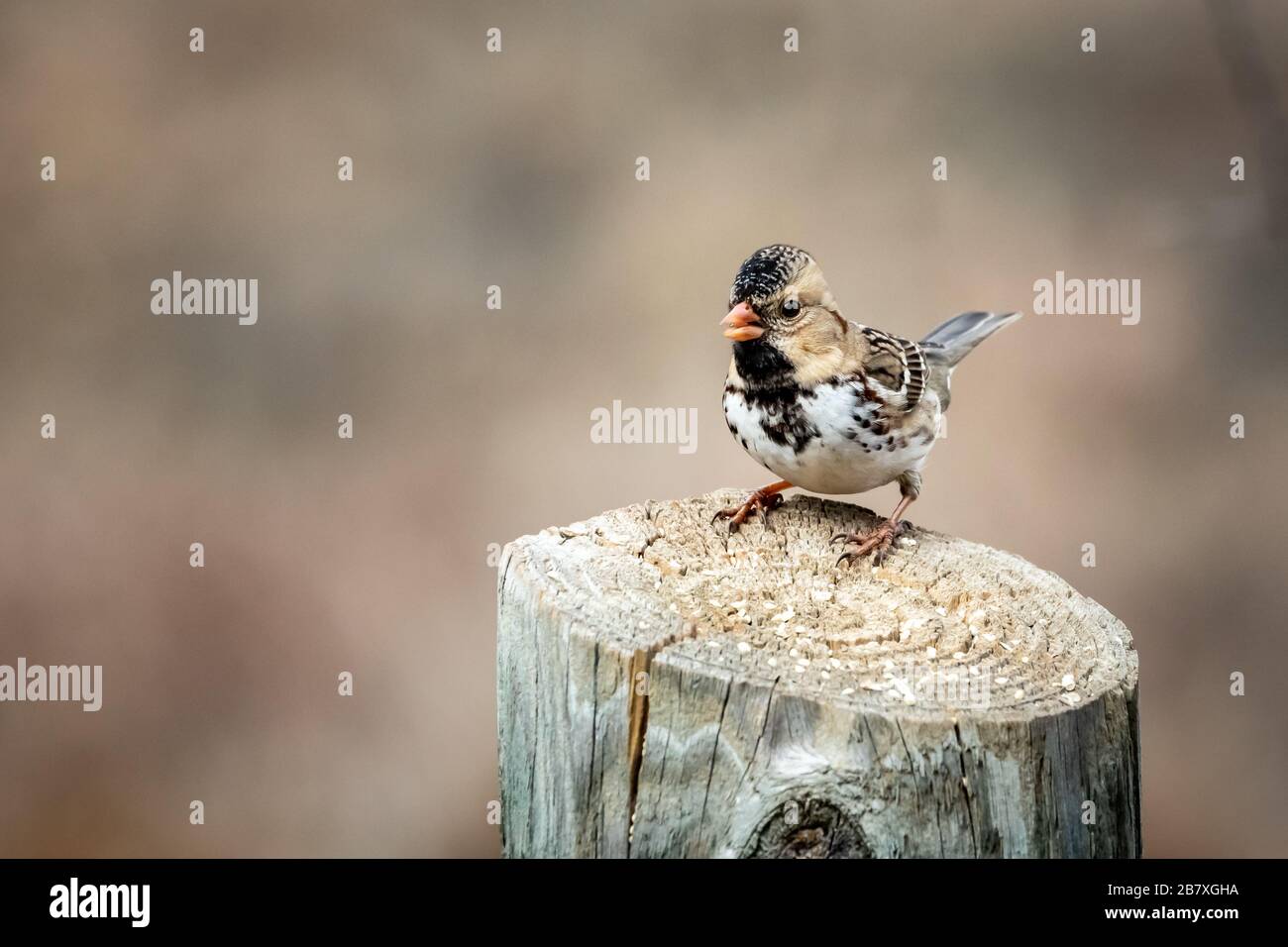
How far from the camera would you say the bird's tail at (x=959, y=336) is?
4.35 m

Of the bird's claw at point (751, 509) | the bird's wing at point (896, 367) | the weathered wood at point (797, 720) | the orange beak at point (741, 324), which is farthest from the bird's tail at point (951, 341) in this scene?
the weathered wood at point (797, 720)

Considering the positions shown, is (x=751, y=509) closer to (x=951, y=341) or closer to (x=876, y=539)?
(x=876, y=539)

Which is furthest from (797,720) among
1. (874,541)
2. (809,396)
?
(809,396)

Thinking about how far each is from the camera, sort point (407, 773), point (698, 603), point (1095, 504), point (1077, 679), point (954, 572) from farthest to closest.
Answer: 1. point (1095, 504)
2. point (407, 773)
3. point (954, 572)
4. point (698, 603)
5. point (1077, 679)

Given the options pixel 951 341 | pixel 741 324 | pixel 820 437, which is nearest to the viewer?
pixel 741 324

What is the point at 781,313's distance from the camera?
342cm

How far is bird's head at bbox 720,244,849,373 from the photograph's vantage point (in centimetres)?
336

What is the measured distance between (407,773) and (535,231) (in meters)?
3.16

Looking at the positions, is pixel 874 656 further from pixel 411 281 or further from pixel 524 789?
pixel 411 281

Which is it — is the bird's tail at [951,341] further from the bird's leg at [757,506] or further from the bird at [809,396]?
the bird's leg at [757,506]

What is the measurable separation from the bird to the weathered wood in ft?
1.80

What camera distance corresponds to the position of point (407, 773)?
609cm

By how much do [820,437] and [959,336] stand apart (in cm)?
122

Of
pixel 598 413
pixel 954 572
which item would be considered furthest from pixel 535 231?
pixel 954 572
